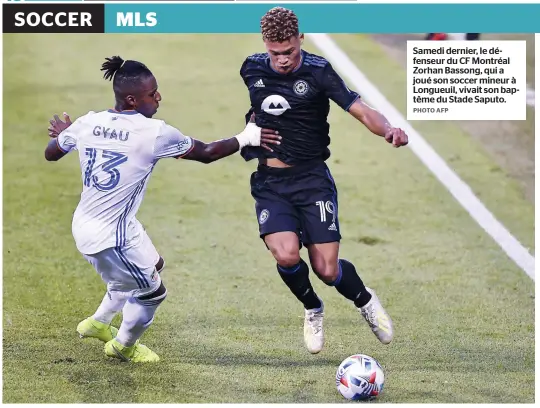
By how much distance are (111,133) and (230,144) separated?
863 mm

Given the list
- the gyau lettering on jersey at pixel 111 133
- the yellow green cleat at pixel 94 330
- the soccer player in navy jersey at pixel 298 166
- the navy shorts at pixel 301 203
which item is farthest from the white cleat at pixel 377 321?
the gyau lettering on jersey at pixel 111 133

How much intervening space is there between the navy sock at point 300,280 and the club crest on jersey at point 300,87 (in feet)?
4.17

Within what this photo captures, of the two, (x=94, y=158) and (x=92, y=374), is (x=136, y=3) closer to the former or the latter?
(x=94, y=158)

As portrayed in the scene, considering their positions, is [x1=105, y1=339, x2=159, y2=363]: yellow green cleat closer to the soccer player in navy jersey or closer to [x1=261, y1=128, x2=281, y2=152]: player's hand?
the soccer player in navy jersey

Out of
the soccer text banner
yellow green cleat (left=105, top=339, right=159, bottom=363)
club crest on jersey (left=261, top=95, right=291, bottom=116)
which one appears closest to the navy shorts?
club crest on jersey (left=261, top=95, right=291, bottom=116)

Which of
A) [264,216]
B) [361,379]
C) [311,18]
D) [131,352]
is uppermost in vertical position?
[311,18]

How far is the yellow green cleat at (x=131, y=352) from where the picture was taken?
9359 mm

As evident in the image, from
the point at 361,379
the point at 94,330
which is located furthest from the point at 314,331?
the point at 94,330

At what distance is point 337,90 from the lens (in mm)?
8992

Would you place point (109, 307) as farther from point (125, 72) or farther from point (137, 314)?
point (125, 72)

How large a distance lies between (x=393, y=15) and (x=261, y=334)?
289 cm

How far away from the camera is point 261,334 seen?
33.7 feet

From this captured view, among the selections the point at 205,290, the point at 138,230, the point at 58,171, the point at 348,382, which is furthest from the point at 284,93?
the point at 58,171

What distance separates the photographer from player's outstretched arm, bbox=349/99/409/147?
861 cm
